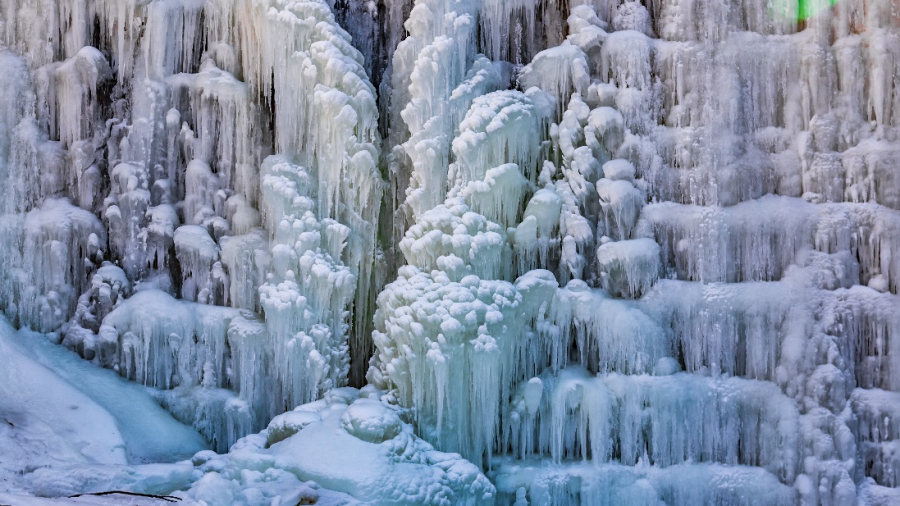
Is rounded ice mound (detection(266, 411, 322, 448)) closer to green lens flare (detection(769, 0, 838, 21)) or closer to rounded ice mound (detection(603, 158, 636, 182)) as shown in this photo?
rounded ice mound (detection(603, 158, 636, 182))

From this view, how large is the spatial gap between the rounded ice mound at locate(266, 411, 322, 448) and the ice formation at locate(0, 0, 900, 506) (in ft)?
0.13

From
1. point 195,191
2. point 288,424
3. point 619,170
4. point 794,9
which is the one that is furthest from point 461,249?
point 794,9

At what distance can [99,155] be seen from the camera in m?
9.33

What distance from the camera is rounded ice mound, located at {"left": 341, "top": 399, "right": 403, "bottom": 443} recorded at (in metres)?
7.27

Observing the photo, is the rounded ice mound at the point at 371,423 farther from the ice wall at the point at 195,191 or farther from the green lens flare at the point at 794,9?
the green lens flare at the point at 794,9

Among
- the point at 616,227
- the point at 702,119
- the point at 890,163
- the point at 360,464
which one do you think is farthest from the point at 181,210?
the point at 890,163

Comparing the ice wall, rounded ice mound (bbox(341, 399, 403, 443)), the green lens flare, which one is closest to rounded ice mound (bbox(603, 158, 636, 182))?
the green lens flare

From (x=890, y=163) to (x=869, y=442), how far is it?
2480 mm

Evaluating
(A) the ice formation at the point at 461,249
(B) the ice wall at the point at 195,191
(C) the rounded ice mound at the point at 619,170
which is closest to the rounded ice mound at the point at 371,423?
(A) the ice formation at the point at 461,249

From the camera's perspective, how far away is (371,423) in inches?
286

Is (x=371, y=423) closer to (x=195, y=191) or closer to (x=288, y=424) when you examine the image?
(x=288, y=424)

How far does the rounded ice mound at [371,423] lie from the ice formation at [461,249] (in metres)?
0.03

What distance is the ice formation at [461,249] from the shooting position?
761cm

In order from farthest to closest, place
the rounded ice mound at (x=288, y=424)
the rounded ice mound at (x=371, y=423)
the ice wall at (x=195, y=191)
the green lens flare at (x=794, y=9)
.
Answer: the ice wall at (x=195, y=191)
the green lens flare at (x=794, y=9)
the rounded ice mound at (x=288, y=424)
the rounded ice mound at (x=371, y=423)
